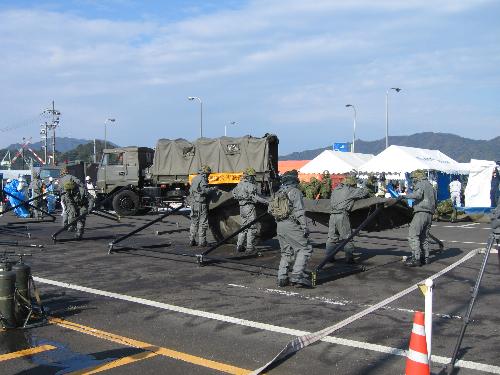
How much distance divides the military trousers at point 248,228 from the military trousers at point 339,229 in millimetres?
1928

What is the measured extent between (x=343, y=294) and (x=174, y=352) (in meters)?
3.54

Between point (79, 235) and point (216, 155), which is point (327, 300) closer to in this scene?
point (79, 235)

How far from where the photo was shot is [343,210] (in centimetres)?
1081

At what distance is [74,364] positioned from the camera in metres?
5.34

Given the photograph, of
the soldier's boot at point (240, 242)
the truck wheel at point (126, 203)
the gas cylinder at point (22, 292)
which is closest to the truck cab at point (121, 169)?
the truck wheel at point (126, 203)

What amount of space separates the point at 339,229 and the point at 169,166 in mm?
15962

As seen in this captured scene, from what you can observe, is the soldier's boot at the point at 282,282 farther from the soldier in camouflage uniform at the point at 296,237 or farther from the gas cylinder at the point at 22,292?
the gas cylinder at the point at 22,292

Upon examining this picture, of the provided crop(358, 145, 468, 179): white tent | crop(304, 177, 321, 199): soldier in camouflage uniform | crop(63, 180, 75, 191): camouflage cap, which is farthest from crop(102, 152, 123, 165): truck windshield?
crop(358, 145, 468, 179): white tent

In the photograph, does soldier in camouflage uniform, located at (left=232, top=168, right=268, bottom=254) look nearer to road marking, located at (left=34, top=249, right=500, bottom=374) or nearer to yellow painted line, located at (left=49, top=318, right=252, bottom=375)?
road marking, located at (left=34, top=249, right=500, bottom=374)

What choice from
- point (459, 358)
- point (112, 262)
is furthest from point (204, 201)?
point (459, 358)

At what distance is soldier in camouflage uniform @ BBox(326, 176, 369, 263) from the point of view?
10742 millimetres

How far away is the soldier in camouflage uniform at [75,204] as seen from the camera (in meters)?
15.3

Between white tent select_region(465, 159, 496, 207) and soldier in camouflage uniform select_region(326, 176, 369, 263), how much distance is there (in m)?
17.0

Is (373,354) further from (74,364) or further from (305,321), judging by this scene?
(74,364)
